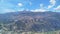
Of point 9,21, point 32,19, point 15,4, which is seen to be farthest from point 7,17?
point 32,19

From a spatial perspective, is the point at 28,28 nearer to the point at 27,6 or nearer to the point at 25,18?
the point at 25,18

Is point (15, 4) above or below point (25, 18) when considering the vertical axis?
above

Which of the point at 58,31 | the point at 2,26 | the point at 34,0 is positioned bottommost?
the point at 58,31

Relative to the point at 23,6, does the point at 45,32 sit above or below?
below

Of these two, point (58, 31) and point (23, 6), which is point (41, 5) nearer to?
point (23, 6)

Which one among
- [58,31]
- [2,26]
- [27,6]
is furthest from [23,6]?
[58,31]

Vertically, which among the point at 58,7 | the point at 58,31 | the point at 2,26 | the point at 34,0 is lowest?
the point at 58,31
